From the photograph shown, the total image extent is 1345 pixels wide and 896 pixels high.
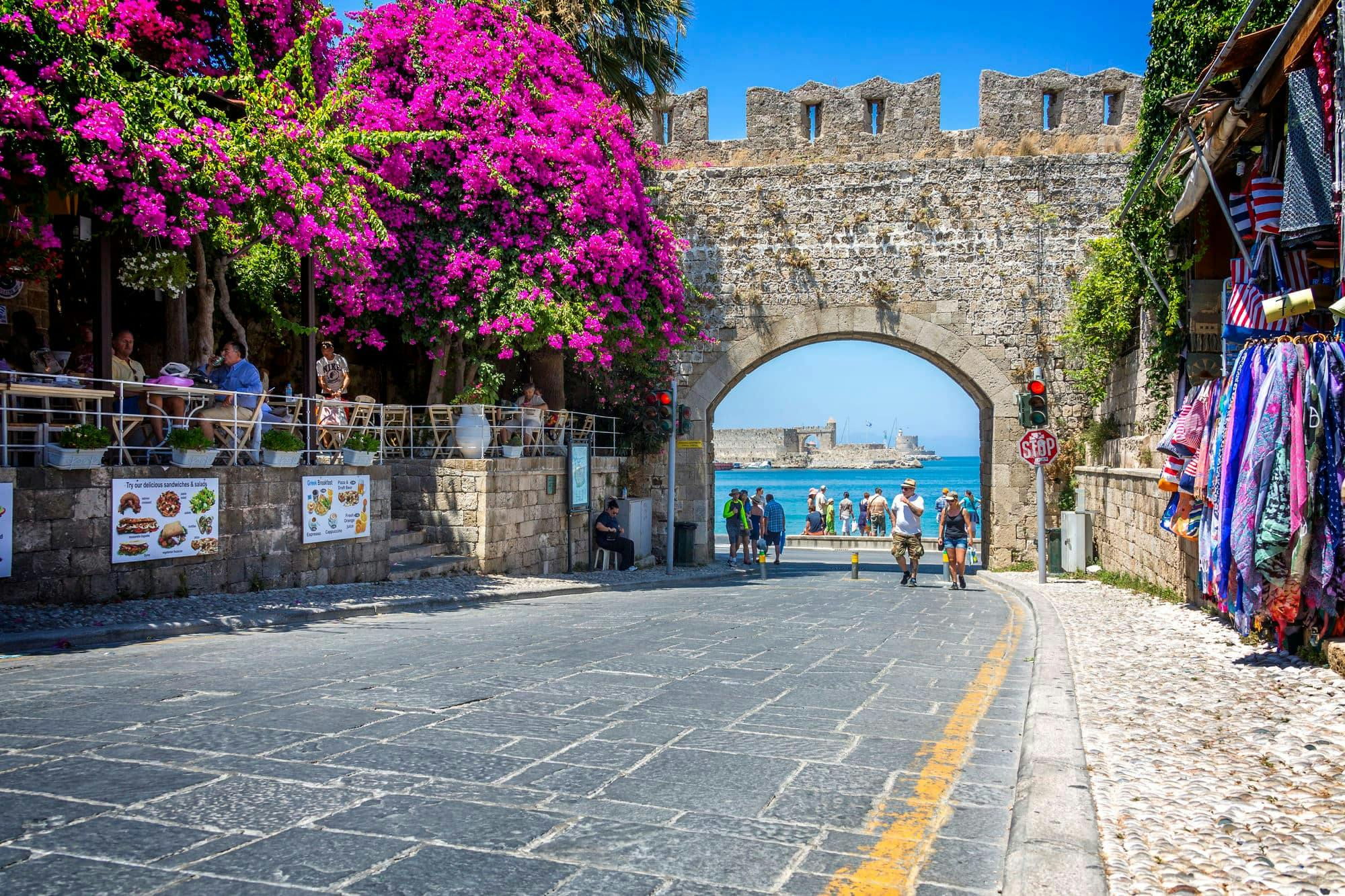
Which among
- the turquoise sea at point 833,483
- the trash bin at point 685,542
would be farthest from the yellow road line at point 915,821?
the turquoise sea at point 833,483

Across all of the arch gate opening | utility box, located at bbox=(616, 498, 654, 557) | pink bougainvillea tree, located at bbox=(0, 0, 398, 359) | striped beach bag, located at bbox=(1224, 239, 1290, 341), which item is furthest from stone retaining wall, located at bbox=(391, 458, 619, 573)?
striped beach bag, located at bbox=(1224, 239, 1290, 341)

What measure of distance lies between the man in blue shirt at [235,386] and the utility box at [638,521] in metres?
8.48

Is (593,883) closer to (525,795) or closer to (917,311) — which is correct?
(525,795)

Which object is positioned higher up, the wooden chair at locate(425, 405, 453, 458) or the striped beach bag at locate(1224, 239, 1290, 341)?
the striped beach bag at locate(1224, 239, 1290, 341)

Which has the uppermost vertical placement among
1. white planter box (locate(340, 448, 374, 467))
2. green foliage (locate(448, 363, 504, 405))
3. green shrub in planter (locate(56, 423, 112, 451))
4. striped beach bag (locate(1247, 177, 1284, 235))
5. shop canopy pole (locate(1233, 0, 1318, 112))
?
shop canopy pole (locate(1233, 0, 1318, 112))

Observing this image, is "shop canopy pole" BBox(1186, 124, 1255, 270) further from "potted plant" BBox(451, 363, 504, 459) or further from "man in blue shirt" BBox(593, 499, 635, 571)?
"man in blue shirt" BBox(593, 499, 635, 571)

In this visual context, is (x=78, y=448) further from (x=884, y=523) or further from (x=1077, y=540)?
(x=884, y=523)

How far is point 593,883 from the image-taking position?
3.09 metres

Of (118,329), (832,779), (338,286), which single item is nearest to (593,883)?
(832,779)

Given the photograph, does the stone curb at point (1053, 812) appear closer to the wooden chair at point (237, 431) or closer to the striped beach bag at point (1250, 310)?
the striped beach bag at point (1250, 310)

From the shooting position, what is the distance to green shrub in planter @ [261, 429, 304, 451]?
11047 millimetres

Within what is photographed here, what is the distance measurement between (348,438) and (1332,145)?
10065 millimetres

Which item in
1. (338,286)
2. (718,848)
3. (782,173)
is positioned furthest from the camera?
(782,173)

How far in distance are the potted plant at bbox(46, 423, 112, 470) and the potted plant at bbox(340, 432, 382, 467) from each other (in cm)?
361
